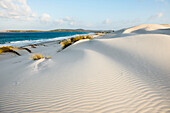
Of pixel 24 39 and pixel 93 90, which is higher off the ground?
pixel 24 39

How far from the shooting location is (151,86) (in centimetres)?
204

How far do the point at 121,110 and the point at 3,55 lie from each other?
745 centimetres

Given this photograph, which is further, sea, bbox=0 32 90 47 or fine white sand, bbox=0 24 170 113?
sea, bbox=0 32 90 47

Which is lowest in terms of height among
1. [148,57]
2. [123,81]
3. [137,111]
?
[137,111]

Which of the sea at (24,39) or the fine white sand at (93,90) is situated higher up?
the sea at (24,39)

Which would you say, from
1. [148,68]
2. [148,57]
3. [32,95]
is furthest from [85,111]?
[148,57]

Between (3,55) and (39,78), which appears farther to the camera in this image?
(3,55)

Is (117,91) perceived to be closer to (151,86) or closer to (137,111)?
(137,111)

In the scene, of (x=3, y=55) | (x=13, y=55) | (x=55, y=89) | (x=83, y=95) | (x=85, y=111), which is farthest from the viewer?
(x=13, y=55)

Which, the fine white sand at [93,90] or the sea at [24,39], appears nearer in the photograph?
the fine white sand at [93,90]

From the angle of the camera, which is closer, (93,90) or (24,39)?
(93,90)

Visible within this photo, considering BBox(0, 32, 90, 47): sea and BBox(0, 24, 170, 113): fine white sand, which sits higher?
BBox(0, 32, 90, 47): sea

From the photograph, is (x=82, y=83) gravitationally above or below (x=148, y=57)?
below

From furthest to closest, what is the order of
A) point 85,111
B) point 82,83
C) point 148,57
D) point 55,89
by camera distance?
point 148,57
point 82,83
point 55,89
point 85,111
